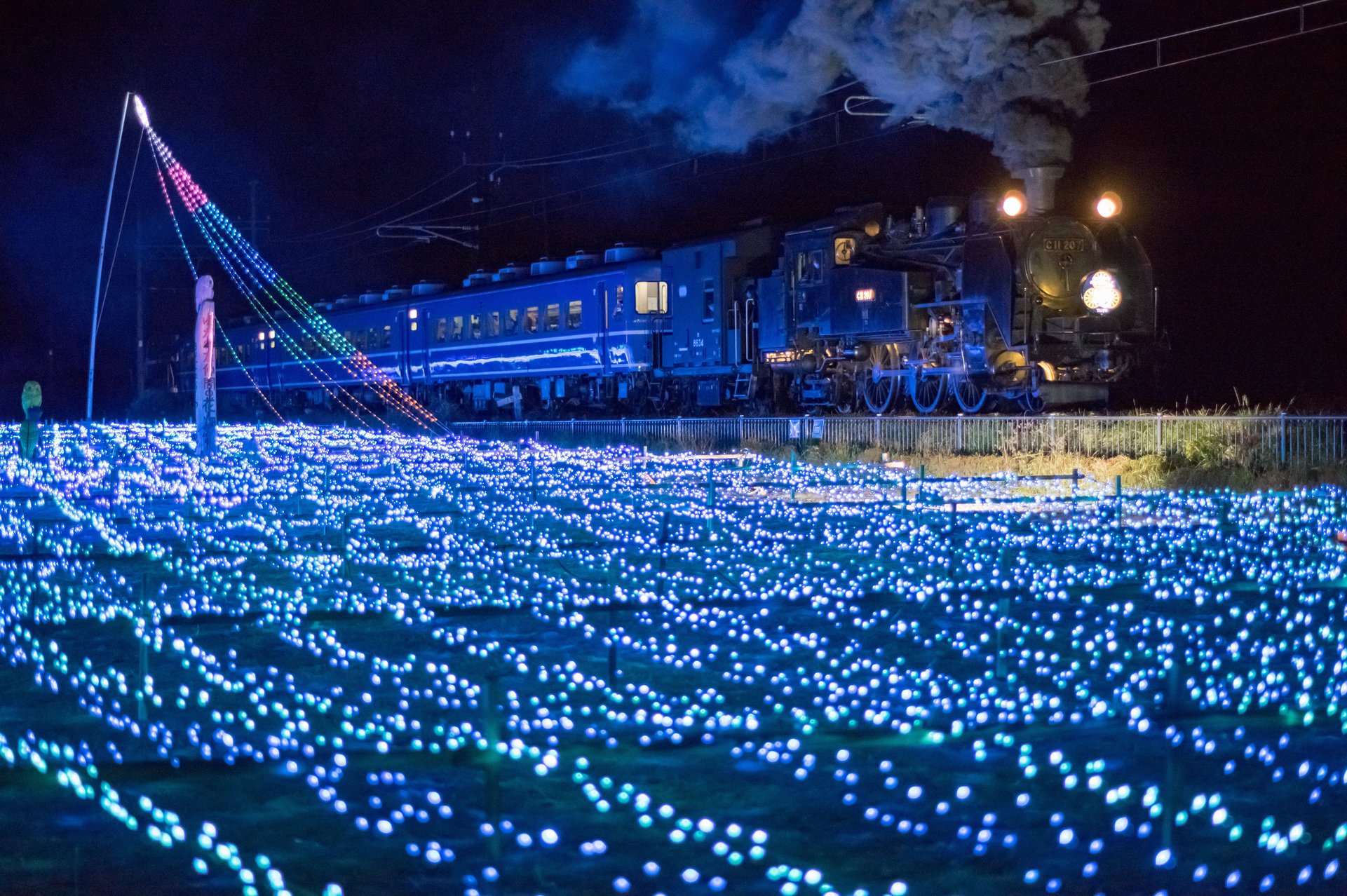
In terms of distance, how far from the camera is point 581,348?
121ft

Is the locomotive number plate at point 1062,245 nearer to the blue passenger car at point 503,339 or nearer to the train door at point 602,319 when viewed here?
the blue passenger car at point 503,339

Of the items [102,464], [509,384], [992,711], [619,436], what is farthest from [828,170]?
[992,711]

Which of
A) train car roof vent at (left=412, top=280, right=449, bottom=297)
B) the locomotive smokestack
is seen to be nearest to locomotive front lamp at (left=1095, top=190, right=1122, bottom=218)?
the locomotive smokestack

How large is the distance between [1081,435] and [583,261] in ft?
64.6

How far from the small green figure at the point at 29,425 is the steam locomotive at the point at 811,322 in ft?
39.4

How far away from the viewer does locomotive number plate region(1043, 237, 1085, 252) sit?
22.5 m

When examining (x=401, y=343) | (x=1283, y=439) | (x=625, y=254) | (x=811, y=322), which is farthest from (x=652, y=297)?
(x=1283, y=439)

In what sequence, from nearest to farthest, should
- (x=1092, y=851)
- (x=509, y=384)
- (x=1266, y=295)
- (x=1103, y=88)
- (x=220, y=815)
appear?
1. (x=1092, y=851)
2. (x=220, y=815)
3. (x=1266, y=295)
4. (x=1103, y=88)
5. (x=509, y=384)

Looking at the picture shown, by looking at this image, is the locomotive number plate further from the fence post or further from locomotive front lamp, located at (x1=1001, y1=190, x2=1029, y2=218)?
the fence post

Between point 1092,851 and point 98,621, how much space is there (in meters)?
7.48

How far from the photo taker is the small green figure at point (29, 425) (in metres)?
28.5

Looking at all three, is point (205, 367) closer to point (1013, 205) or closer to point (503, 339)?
point (503, 339)

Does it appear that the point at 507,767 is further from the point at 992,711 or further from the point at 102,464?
the point at 102,464

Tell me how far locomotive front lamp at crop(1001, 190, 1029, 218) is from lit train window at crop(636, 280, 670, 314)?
1289 centimetres
